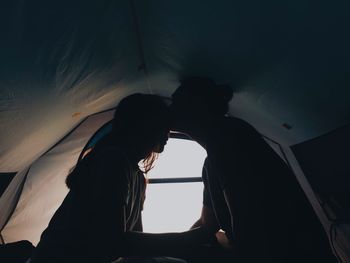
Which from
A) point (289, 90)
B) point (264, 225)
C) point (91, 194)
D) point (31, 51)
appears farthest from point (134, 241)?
point (289, 90)

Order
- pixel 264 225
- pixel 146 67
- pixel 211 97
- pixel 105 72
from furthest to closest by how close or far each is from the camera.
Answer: pixel 146 67, pixel 105 72, pixel 211 97, pixel 264 225

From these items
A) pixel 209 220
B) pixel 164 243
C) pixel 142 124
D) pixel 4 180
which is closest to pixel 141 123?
pixel 142 124

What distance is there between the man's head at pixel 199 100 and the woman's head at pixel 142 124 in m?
0.12

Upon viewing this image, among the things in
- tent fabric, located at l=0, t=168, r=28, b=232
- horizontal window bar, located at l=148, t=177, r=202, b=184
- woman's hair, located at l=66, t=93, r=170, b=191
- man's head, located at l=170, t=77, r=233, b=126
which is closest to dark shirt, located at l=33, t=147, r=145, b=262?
woman's hair, located at l=66, t=93, r=170, b=191

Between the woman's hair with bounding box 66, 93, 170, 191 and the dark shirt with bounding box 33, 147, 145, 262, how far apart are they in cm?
18

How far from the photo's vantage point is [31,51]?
73cm

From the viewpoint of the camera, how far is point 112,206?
22.7 inches

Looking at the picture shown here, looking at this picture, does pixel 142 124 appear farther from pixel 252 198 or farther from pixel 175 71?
pixel 175 71

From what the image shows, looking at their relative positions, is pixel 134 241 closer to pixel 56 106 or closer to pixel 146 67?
pixel 56 106

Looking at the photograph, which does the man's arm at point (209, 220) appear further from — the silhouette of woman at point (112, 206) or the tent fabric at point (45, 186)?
the tent fabric at point (45, 186)

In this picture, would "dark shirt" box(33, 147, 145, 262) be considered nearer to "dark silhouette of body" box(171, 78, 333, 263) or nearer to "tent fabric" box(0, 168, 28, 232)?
"dark silhouette of body" box(171, 78, 333, 263)

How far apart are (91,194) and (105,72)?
0.86 meters

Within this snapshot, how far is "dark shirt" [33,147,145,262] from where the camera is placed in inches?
19.6

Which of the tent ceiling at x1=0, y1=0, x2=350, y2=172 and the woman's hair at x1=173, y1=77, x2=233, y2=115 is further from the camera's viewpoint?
the woman's hair at x1=173, y1=77, x2=233, y2=115
